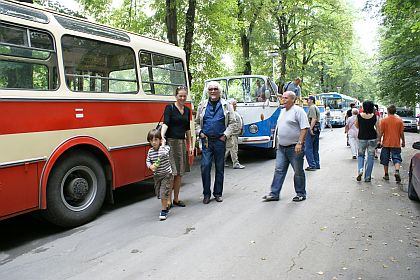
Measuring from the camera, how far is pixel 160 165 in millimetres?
5633

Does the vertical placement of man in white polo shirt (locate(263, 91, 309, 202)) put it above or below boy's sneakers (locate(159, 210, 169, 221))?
above

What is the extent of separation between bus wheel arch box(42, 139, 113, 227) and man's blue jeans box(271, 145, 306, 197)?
2.79m

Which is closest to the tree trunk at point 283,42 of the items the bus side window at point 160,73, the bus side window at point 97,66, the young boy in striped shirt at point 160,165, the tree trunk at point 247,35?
the tree trunk at point 247,35

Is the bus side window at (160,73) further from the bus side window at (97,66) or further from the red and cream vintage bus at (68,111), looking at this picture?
the bus side window at (97,66)

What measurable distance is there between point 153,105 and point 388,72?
1104 centimetres

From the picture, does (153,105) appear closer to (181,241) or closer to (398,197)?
(181,241)

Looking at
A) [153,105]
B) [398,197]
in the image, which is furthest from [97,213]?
[398,197]

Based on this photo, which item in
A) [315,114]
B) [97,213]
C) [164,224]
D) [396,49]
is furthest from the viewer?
[396,49]

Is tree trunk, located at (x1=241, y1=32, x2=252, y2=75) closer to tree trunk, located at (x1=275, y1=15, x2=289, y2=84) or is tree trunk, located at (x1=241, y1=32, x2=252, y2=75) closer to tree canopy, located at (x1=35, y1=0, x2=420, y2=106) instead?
tree canopy, located at (x1=35, y1=0, x2=420, y2=106)

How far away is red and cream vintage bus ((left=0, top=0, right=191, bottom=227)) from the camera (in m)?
4.50

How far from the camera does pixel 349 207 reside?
6.06m

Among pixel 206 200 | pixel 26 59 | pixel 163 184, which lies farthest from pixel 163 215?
pixel 26 59

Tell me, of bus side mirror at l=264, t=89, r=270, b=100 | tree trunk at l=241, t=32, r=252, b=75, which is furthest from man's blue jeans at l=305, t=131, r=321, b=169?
tree trunk at l=241, t=32, r=252, b=75

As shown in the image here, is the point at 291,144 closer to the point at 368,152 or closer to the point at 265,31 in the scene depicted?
the point at 368,152
